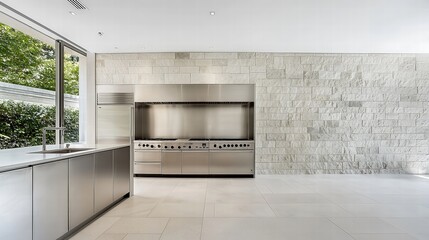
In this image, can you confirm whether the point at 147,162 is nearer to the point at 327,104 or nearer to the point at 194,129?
the point at 194,129

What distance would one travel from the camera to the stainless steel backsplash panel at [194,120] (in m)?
5.46

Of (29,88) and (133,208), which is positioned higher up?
(29,88)

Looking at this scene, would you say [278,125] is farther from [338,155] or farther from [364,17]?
[364,17]

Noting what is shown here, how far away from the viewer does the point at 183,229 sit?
2420 mm

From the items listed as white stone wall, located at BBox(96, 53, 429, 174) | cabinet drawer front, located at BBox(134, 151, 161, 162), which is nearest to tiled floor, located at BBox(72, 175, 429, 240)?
cabinet drawer front, located at BBox(134, 151, 161, 162)

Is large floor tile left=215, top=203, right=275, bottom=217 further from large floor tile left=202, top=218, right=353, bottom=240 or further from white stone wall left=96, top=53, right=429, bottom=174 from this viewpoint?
white stone wall left=96, top=53, right=429, bottom=174

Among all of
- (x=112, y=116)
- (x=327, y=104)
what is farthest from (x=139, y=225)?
(x=327, y=104)

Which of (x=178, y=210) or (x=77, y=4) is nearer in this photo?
(x=178, y=210)

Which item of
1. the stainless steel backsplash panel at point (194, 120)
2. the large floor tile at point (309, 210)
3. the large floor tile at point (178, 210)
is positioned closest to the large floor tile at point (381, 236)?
the large floor tile at point (309, 210)

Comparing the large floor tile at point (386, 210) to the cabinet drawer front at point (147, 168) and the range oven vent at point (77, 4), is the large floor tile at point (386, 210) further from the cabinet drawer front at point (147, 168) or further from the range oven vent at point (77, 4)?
the range oven vent at point (77, 4)

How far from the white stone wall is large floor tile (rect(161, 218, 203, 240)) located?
2.89 metres

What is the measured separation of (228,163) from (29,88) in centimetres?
404

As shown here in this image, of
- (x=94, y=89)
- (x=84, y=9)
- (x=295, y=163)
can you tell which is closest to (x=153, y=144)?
(x=94, y=89)

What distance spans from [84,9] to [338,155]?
5.79 metres
